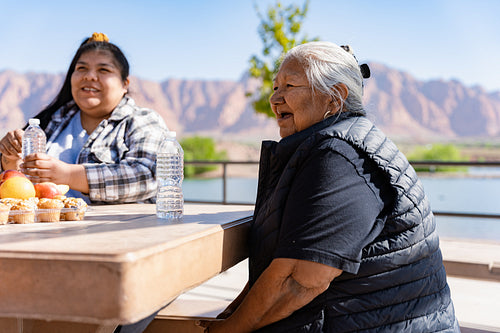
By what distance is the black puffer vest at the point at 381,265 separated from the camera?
3.73 ft

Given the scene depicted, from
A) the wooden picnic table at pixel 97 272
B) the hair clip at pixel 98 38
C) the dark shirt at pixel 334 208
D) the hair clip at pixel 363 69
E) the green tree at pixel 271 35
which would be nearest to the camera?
the wooden picnic table at pixel 97 272

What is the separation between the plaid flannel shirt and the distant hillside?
6789 cm

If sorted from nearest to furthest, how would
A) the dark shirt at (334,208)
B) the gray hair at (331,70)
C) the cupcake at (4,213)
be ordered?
the dark shirt at (334,208)
the cupcake at (4,213)
the gray hair at (331,70)

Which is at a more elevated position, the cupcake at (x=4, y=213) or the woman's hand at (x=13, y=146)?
the woman's hand at (x=13, y=146)

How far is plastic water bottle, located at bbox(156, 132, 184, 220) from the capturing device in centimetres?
138

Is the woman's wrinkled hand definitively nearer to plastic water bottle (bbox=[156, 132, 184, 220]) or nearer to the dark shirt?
plastic water bottle (bbox=[156, 132, 184, 220])

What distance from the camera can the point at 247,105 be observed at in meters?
79.9

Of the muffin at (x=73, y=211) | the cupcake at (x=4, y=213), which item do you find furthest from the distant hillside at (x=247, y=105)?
the cupcake at (x=4, y=213)

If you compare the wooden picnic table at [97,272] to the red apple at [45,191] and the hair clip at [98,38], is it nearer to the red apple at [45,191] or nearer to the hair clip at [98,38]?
the red apple at [45,191]

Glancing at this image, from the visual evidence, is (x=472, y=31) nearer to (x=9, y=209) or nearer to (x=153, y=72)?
(x=153, y=72)

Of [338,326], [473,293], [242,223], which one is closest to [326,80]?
[242,223]

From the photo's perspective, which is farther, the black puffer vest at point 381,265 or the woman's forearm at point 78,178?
the woman's forearm at point 78,178

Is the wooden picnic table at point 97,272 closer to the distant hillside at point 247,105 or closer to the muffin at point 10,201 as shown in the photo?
the muffin at point 10,201

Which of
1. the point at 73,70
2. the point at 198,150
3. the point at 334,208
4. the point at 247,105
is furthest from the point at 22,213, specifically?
the point at 247,105
